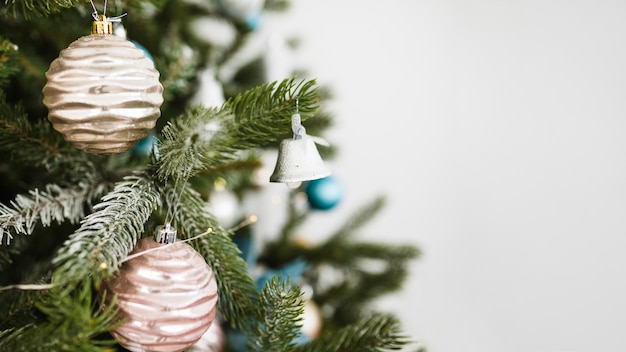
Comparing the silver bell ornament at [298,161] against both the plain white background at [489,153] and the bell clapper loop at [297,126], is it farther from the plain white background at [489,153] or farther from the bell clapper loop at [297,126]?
the plain white background at [489,153]

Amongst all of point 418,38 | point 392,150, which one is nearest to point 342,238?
point 392,150

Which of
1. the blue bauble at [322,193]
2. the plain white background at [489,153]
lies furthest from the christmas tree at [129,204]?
the plain white background at [489,153]

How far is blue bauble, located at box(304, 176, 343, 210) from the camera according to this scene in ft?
2.78

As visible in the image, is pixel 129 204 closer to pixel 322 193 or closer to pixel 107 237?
pixel 107 237

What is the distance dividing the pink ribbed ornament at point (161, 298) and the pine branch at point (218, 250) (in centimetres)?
5

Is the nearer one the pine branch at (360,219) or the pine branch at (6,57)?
the pine branch at (6,57)

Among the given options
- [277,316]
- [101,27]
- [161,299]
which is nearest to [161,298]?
[161,299]

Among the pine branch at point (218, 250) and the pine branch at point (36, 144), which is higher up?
the pine branch at point (36, 144)

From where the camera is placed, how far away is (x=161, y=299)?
32cm

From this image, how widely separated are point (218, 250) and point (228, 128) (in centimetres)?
11

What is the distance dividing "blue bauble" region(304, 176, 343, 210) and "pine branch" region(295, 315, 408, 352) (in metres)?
0.41

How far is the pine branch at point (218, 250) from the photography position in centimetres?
39

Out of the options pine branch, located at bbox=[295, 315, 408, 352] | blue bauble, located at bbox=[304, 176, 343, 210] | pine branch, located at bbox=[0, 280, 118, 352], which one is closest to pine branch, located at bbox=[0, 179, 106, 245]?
pine branch, located at bbox=[0, 280, 118, 352]

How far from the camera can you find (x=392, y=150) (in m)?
1.46
